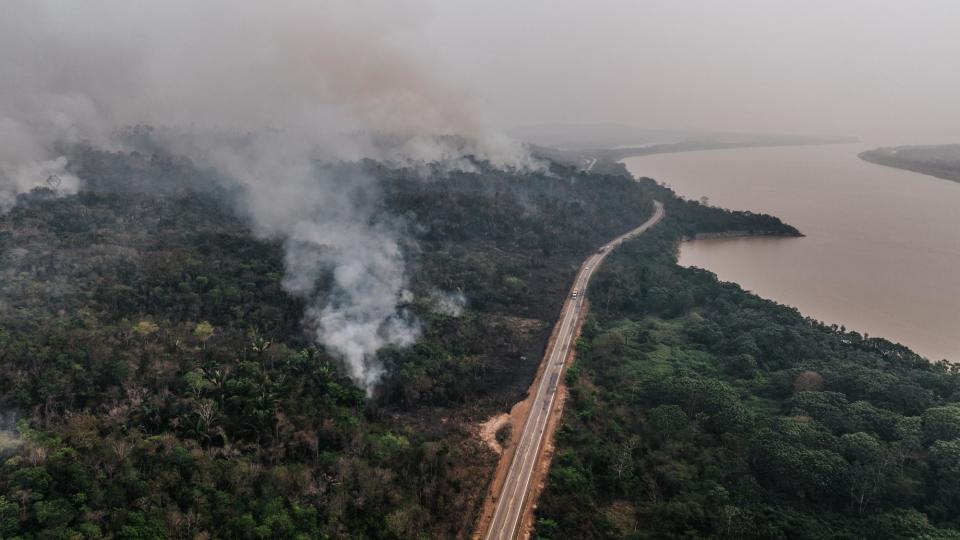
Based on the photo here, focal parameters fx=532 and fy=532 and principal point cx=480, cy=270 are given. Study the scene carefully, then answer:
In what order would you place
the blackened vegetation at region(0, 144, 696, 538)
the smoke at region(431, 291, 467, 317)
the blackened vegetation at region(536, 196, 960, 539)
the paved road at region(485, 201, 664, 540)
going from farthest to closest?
the smoke at region(431, 291, 467, 317), the paved road at region(485, 201, 664, 540), the blackened vegetation at region(536, 196, 960, 539), the blackened vegetation at region(0, 144, 696, 538)

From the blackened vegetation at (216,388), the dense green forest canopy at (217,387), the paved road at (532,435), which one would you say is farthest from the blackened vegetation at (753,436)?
the blackened vegetation at (216,388)

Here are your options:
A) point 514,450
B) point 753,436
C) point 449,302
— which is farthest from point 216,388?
point 753,436

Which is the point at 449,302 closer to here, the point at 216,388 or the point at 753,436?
the point at 216,388

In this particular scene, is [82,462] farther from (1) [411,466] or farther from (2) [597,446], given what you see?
(2) [597,446]

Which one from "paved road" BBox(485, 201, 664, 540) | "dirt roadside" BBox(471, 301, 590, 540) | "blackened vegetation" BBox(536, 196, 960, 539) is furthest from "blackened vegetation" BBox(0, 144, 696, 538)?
"blackened vegetation" BBox(536, 196, 960, 539)

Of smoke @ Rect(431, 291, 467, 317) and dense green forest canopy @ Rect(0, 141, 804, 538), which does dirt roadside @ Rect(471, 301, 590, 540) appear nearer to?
dense green forest canopy @ Rect(0, 141, 804, 538)

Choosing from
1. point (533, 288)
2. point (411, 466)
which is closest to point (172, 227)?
point (533, 288)
